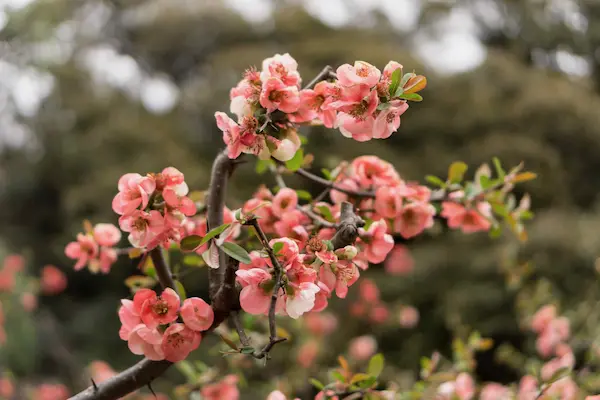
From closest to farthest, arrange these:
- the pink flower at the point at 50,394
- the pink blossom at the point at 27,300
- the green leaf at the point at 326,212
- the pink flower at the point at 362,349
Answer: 1. the green leaf at the point at 326,212
2. the pink flower at the point at 362,349
3. the pink flower at the point at 50,394
4. the pink blossom at the point at 27,300

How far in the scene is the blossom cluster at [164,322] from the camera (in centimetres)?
45

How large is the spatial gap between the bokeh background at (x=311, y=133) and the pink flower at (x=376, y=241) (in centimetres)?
150

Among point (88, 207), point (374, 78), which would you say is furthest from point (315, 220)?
point (88, 207)

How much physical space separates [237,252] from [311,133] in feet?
7.76

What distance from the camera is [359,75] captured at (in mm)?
451

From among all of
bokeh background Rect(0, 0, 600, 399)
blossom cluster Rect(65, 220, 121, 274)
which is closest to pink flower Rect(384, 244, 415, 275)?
bokeh background Rect(0, 0, 600, 399)

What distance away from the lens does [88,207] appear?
3059mm

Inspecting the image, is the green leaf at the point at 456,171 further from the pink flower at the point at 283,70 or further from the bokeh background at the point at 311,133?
the bokeh background at the point at 311,133

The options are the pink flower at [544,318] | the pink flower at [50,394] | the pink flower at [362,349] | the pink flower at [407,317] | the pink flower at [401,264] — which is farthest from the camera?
the pink flower at [401,264]

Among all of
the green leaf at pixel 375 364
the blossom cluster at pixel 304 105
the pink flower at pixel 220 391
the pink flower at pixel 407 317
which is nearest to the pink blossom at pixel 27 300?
the pink flower at pixel 407 317

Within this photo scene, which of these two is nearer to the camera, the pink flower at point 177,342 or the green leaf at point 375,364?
the pink flower at point 177,342

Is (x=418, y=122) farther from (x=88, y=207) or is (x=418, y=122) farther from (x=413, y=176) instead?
(x=88, y=207)

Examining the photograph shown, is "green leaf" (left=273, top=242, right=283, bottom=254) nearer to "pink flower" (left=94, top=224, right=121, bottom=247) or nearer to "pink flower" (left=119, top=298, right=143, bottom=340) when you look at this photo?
"pink flower" (left=119, top=298, right=143, bottom=340)

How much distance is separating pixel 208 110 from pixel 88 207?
84cm
